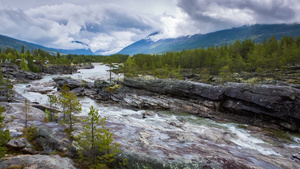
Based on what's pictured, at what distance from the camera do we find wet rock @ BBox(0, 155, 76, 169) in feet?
35.5

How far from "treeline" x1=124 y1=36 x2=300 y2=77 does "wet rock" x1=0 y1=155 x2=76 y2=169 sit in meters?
63.7

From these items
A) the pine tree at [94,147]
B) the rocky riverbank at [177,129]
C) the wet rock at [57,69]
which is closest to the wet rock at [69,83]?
the rocky riverbank at [177,129]

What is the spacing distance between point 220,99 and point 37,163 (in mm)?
37649

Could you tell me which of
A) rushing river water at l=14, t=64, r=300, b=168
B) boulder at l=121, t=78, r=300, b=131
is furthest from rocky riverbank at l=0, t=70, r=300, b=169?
Result: boulder at l=121, t=78, r=300, b=131

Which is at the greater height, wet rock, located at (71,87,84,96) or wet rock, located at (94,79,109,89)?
wet rock, located at (94,79,109,89)

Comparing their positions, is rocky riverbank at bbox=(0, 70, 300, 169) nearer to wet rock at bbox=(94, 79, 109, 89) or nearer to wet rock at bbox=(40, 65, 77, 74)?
wet rock at bbox=(94, 79, 109, 89)

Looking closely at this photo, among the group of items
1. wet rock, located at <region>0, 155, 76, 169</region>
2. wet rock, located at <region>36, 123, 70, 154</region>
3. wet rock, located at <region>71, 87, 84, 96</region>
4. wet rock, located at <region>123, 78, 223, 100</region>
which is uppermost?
wet rock, located at <region>123, 78, 223, 100</region>

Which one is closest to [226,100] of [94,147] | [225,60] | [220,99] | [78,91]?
[220,99]

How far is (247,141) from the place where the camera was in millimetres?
24344

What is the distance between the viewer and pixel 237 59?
283ft

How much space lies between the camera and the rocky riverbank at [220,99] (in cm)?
3082

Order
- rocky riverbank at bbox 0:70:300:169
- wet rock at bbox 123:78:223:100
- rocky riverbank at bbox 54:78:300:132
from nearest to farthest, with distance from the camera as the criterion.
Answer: rocky riverbank at bbox 0:70:300:169 < rocky riverbank at bbox 54:78:300:132 < wet rock at bbox 123:78:223:100

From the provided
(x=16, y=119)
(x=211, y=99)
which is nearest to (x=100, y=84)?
(x=16, y=119)

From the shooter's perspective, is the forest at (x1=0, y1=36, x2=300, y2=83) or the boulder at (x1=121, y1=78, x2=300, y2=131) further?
the forest at (x1=0, y1=36, x2=300, y2=83)
